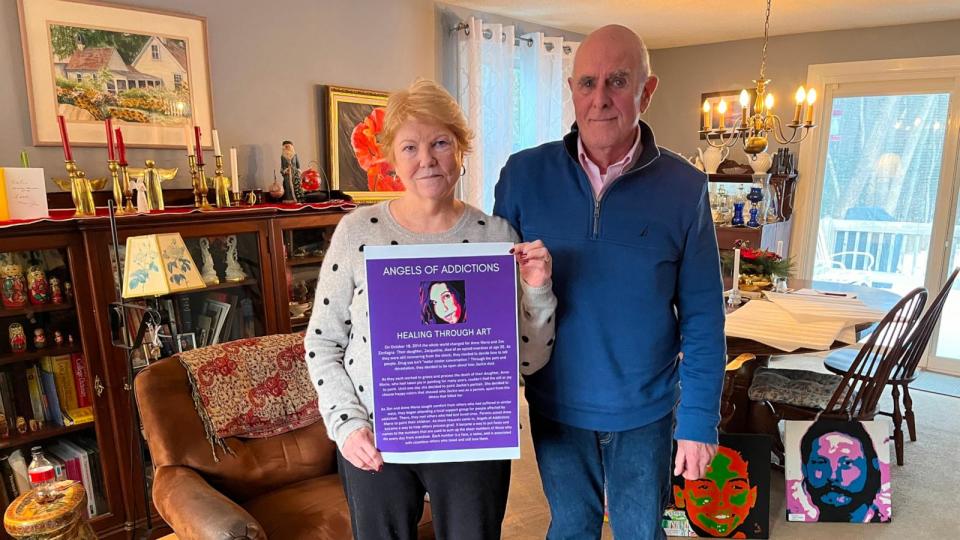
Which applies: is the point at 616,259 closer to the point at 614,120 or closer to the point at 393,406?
the point at 614,120

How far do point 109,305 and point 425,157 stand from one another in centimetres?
146

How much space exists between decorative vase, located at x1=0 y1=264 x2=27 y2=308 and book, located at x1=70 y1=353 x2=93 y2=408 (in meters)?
0.24

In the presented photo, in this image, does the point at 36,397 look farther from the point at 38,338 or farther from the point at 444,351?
the point at 444,351

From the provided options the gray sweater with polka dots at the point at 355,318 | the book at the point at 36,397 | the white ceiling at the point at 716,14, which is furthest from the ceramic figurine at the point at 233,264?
the white ceiling at the point at 716,14

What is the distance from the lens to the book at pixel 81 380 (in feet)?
6.66

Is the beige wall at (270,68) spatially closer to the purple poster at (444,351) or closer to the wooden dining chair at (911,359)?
the purple poster at (444,351)

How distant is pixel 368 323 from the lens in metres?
1.09

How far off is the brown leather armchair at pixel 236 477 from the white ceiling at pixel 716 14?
8.69 ft

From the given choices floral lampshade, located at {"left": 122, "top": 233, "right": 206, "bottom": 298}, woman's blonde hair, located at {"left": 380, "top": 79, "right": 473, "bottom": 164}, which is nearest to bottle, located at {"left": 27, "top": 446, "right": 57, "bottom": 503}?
floral lampshade, located at {"left": 122, "top": 233, "right": 206, "bottom": 298}

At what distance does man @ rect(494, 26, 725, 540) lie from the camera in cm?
115

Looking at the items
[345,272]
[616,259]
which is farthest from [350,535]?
[616,259]

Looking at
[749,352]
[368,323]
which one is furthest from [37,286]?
[749,352]

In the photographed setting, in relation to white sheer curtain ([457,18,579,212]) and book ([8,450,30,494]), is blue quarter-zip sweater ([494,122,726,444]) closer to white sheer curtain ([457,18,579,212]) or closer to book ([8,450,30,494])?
book ([8,450,30,494])

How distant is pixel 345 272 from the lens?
112 cm
